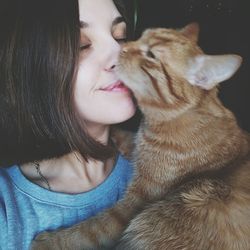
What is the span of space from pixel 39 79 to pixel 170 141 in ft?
1.74

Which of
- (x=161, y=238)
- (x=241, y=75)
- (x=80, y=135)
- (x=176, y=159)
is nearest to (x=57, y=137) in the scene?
(x=80, y=135)

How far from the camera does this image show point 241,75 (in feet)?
7.07

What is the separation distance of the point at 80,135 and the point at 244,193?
24.1 inches

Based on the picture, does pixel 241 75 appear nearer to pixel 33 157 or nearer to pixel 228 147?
pixel 228 147

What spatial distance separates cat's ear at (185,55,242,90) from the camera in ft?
4.40

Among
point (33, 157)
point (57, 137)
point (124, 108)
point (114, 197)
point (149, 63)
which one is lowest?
point (114, 197)

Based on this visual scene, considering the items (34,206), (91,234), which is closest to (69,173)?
(34,206)

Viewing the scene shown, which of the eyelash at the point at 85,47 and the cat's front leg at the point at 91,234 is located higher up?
the eyelash at the point at 85,47

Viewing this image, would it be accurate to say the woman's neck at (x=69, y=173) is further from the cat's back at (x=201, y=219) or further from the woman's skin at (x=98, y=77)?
the cat's back at (x=201, y=219)

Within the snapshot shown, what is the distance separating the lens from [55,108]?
144cm

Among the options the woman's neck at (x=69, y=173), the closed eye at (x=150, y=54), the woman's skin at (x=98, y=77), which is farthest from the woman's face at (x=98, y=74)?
the woman's neck at (x=69, y=173)

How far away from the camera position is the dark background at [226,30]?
2154 mm

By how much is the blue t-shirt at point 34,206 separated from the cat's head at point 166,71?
0.40 meters

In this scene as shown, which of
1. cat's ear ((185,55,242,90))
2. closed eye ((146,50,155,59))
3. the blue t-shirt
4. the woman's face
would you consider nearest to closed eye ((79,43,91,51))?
the woman's face
